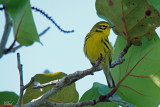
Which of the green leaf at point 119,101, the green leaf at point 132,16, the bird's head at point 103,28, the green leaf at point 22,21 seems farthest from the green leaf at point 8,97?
the bird's head at point 103,28

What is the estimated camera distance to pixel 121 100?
57.7 inches

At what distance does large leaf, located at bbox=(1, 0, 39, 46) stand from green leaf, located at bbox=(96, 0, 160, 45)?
0.44m

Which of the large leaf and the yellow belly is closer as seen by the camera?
the large leaf

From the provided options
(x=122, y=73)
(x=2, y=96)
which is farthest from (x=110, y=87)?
(x=2, y=96)

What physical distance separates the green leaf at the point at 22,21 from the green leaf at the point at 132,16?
44cm

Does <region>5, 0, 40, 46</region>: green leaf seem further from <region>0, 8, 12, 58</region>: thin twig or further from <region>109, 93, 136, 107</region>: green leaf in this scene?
<region>109, 93, 136, 107</region>: green leaf

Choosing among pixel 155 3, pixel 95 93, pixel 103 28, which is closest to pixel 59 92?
pixel 95 93

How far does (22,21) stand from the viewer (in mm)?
1224

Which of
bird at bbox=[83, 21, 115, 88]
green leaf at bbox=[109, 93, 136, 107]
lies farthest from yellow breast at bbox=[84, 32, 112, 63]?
green leaf at bbox=[109, 93, 136, 107]

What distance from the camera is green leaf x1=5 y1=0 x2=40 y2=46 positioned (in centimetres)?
Answer: 119

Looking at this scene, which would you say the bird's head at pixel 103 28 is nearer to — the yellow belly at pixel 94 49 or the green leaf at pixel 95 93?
the yellow belly at pixel 94 49

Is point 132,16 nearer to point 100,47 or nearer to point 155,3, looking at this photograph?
point 155,3

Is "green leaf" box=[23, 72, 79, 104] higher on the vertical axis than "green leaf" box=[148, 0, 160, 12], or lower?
lower

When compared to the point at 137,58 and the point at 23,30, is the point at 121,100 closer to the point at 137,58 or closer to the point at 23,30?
the point at 137,58
